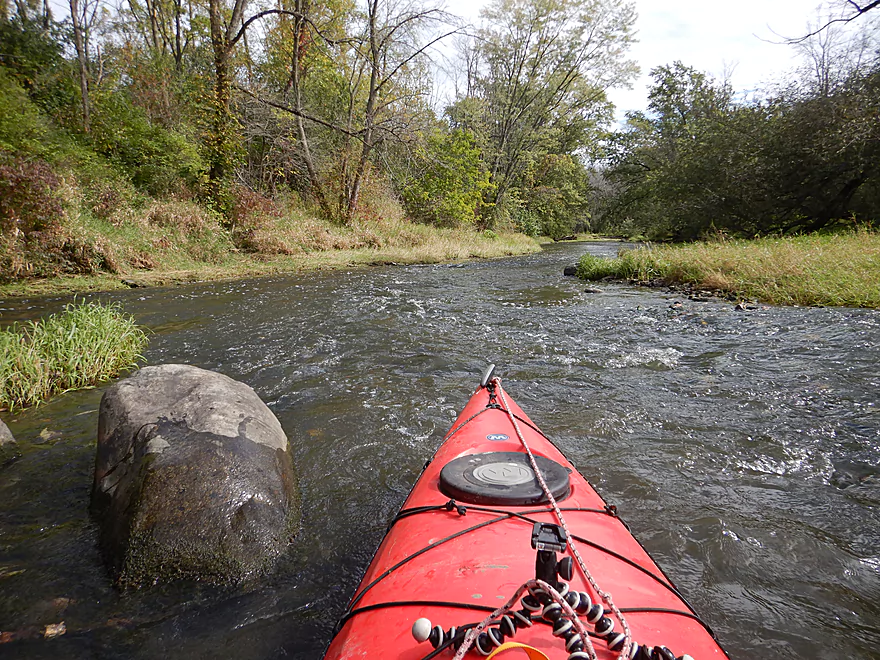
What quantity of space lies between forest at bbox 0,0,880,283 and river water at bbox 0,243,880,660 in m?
4.66

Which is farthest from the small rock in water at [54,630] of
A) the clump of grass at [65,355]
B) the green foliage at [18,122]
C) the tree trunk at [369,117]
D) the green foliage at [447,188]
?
the green foliage at [447,188]

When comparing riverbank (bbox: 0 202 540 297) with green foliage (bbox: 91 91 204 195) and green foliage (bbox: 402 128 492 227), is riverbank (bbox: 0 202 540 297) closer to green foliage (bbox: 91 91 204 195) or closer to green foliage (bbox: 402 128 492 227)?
green foliage (bbox: 91 91 204 195)

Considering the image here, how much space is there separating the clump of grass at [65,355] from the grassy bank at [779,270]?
30.1ft

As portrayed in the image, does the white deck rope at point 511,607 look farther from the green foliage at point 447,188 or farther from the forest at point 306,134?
the green foliage at point 447,188

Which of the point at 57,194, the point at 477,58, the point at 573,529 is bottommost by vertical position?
the point at 573,529

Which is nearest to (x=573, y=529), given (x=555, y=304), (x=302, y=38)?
(x=555, y=304)

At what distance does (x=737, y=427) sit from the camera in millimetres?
3523

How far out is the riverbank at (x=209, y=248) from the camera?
833 cm

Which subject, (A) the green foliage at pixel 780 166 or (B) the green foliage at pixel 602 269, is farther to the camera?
(A) the green foliage at pixel 780 166

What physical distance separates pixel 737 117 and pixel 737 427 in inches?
679

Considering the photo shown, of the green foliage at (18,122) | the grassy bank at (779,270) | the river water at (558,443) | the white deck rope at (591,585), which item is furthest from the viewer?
the green foliage at (18,122)

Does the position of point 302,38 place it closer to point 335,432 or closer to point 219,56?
point 219,56

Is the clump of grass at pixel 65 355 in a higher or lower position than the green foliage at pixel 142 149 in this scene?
lower

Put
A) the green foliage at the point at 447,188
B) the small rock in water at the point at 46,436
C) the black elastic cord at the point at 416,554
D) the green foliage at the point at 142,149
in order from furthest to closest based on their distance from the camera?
the green foliage at the point at 447,188, the green foliage at the point at 142,149, the small rock in water at the point at 46,436, the black elastic cord at the point at 416,554
